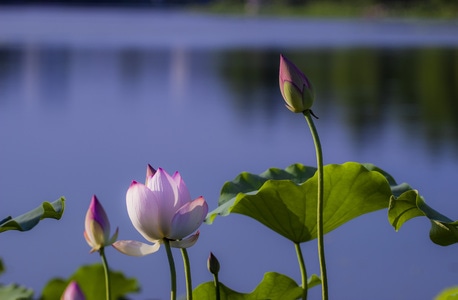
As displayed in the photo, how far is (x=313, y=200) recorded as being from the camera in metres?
0.93

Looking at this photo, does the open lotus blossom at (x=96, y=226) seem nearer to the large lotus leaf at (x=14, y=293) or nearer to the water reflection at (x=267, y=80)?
the large lotus leaf at (x=14, y=293)

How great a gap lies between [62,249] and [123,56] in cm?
909

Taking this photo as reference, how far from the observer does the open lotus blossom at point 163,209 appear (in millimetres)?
677

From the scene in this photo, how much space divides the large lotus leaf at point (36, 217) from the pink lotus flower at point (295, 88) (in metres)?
0.20

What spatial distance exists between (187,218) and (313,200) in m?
0.28

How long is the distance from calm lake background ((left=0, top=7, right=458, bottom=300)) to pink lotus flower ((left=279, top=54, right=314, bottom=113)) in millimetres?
1721

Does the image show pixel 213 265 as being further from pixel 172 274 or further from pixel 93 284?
pixel 93 284

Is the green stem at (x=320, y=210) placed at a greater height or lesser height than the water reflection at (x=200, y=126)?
greater

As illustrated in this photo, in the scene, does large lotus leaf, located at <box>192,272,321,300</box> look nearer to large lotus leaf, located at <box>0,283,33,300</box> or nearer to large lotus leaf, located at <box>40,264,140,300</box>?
large lotus leaf, located at <box>0,283,33,300</box>

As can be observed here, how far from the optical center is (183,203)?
0.69 m

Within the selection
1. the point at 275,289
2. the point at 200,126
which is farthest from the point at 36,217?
the point at 200,126

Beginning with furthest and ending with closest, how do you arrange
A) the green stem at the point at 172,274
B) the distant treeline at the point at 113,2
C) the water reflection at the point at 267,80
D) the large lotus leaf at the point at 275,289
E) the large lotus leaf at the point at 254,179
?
the distant treeline at the point at 113,2 → the water reflection at the point at 267,80 → the large lotus leaf at the point at 254,179 → the large lotus leaf at the point at 275,289 → the green stem at the point at 172,274

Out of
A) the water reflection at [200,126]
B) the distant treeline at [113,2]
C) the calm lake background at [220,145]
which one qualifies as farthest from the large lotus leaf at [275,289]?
the distant treeline at [113,2]

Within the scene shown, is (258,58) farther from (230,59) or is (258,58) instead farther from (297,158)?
(297,158)
